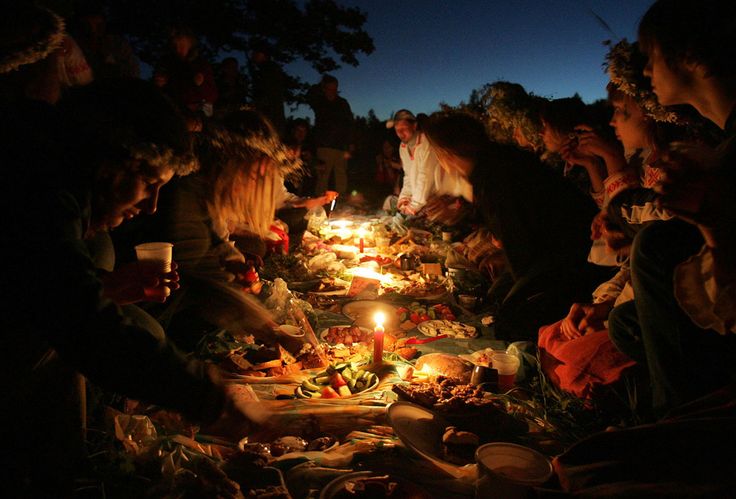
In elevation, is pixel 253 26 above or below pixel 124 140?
above

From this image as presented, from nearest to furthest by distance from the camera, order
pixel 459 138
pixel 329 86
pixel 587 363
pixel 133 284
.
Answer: pixel 133 284
pixel 587 363
pixel 459 138
pixel 329 86

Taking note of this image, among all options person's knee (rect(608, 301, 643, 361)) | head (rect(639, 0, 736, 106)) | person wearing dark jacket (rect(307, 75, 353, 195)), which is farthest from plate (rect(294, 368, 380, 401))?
person wearing dark jacket (rect(307, 75, 353, 195))

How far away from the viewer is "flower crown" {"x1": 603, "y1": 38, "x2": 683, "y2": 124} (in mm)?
2850

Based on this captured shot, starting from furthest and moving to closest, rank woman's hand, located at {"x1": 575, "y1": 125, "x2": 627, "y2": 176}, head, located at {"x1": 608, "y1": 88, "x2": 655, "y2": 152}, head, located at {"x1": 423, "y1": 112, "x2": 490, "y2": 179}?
1. head, located at {"x1": 423, "y1": 112, "x2": 490, "y2": 179}
2. woman's hand, located at {"x1": 575, "y1": 125, "x2": 627, "y2": 176}
3. head, located at {"x1": 608, "y1": 88, "x2": 655, "y2": 152}

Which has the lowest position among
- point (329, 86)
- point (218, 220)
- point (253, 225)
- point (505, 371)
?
point (505, 371)

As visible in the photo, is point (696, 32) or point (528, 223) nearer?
point (696, 32)

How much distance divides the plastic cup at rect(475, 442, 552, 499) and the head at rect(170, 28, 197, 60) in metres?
6.32

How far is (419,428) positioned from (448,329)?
1.74 m

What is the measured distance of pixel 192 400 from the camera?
142cm

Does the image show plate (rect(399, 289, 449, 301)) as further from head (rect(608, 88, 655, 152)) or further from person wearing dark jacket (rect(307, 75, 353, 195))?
person wearing dark jacket (rect(307, 75, 353, 195))

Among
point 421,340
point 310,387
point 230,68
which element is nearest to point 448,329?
point 421,340

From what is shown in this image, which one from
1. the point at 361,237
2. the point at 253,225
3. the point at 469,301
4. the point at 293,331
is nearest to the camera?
the point at 293,331

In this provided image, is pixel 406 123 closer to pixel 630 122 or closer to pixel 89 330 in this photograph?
pixel 630 122

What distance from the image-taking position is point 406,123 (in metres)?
8.38
